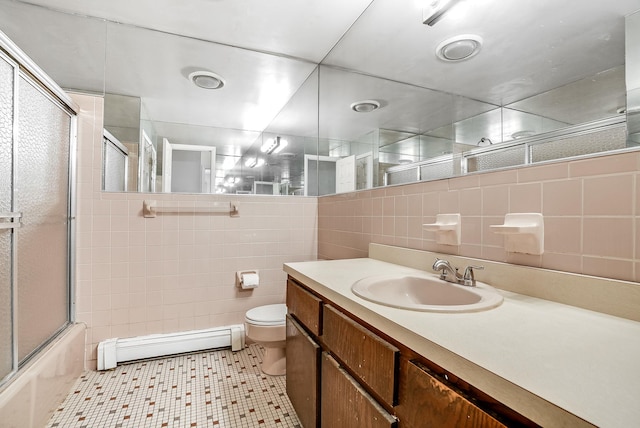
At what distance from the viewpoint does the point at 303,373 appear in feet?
3.92

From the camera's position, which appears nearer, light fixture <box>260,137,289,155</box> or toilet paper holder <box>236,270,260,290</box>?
toilet paper holder <box>236,270,260,290</box>

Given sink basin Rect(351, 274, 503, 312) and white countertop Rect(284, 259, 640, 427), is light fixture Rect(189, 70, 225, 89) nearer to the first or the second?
sink basin Rect(351, 274, 503, 312)

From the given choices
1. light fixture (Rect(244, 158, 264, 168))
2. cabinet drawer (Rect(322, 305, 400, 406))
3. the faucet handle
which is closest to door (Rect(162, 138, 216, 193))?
light fixture (Rect(244, 158, 264, 168))

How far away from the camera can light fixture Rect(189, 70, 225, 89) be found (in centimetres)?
234

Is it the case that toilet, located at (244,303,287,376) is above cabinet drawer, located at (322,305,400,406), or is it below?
below

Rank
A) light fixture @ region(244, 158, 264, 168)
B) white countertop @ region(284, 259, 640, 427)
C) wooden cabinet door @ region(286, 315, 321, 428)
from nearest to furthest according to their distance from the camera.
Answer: white countertop @ region(284, 259, 640, 427) → wooden cabinet door @ region(286, 315, 321, 428) → light fixture @ region(244, 158, 264, 168)

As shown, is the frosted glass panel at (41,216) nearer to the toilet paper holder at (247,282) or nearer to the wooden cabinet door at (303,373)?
the toilet paper holder at (247,282)

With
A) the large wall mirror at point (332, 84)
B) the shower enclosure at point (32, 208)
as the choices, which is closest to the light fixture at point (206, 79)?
the large wall mirror at point (332, 84)

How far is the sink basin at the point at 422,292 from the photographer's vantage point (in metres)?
0.83

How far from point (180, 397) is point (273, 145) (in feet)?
6.49

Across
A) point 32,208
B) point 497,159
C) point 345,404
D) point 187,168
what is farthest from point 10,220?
point 497,159

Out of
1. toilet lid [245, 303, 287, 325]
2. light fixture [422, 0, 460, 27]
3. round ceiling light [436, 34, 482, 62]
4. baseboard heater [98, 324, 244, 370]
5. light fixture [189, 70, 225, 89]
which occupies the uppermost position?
light fixture [189, 70, 225, 89]

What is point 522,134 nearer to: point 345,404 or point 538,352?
point 538,352

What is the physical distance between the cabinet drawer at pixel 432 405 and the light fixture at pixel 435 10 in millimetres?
1469
